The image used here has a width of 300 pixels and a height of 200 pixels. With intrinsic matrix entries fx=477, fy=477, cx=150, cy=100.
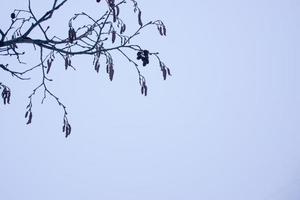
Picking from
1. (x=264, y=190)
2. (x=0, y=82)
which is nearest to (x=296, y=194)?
(x=264, y=190)

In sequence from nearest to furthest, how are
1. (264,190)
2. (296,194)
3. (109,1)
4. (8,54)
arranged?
(109,1) < (8,54) < (296,194) < (264,190)

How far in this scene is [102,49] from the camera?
3500 mm

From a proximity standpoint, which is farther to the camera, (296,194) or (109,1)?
(296,194)

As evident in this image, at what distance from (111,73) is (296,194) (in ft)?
360

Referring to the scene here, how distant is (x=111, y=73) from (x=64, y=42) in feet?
1.38

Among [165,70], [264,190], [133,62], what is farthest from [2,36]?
[264,190]

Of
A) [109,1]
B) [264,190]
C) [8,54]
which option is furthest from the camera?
[264,190]

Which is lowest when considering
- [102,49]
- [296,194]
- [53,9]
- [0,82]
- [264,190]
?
[264,190]

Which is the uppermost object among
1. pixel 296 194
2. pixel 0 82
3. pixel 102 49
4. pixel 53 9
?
pixel 53 9

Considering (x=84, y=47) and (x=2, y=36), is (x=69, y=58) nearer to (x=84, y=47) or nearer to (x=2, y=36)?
(x=84, y=47)

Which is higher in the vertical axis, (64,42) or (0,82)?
(64,42)

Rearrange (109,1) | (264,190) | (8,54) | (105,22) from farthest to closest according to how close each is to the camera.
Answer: (264,190), (8,54), (105,22), (109,1)

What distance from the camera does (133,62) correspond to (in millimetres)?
3596

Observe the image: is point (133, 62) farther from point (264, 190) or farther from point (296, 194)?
point (264, 190)
